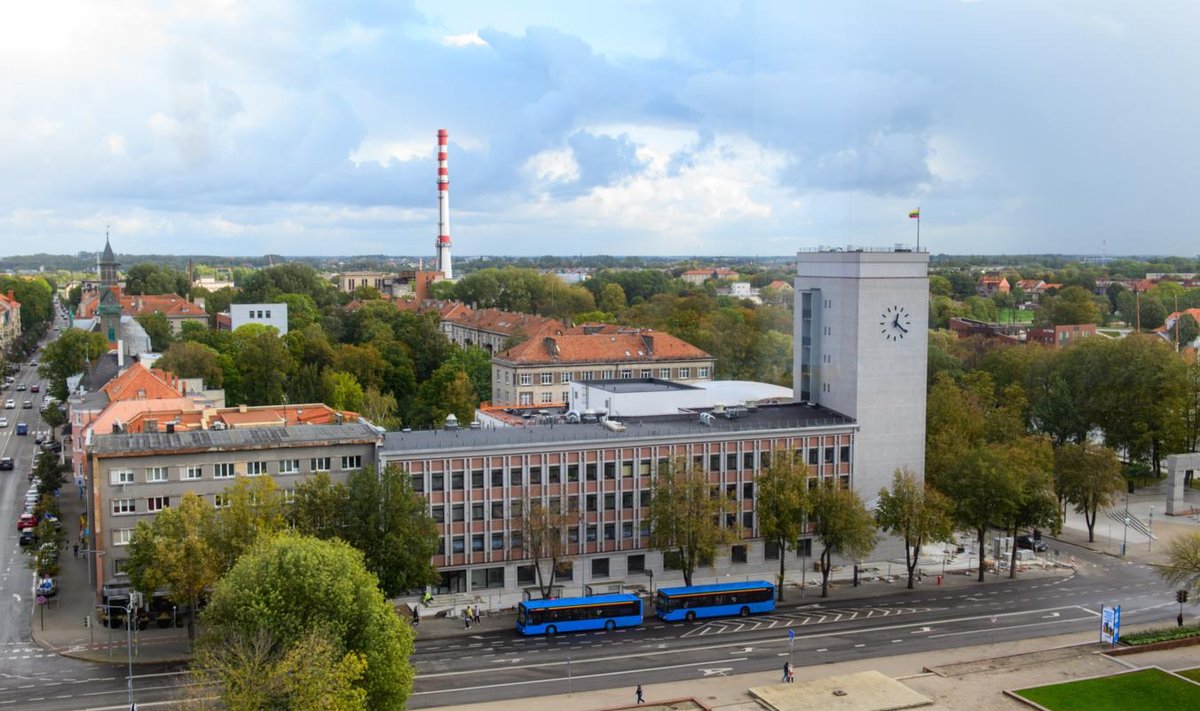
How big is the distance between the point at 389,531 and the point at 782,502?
22.9m

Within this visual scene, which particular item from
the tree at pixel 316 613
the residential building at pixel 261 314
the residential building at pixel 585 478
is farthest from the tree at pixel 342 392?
the tree at pixel 316 613

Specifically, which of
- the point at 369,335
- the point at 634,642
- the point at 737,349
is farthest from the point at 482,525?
the point at 369,335

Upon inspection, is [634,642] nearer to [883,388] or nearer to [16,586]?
[883,388]

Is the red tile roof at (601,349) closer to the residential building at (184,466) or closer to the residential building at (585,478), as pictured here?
the residential building at (585,478)

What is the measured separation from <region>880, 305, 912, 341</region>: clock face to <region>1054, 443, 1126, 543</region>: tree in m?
18.3

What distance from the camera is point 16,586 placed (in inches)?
2665

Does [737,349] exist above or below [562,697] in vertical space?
above

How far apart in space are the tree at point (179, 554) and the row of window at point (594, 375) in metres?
60.6

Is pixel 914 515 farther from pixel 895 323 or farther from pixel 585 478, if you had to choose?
pixel 585 478

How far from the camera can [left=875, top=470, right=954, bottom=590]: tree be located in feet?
223

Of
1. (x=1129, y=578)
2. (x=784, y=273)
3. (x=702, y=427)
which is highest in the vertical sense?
(x=784, y=273)

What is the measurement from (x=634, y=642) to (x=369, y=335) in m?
99.0

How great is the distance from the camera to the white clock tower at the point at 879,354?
74.2m

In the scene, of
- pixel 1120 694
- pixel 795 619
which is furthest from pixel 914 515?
pixel 1120 694
